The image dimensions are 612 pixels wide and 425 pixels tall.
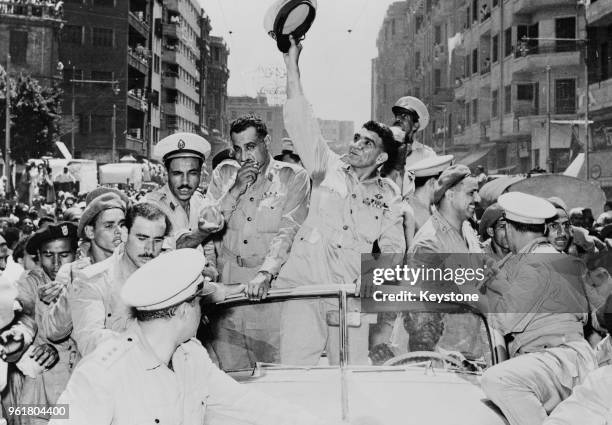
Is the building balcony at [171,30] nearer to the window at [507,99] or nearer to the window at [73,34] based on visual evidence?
the window at [73,34]

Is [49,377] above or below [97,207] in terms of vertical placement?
below

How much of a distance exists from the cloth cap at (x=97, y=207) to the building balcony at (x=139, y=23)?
211ft

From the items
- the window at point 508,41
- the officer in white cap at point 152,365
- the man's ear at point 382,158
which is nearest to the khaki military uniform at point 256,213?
the man's ear at point 382,158

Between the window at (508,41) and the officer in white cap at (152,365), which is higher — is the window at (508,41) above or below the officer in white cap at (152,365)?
above

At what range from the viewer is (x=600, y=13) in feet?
104

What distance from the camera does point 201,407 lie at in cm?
392

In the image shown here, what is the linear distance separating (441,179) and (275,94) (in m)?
7.25

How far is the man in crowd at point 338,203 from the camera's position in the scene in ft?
19.7

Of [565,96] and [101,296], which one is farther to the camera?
[565,96]

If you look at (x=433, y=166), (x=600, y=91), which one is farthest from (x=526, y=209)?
(x=600, y=91)

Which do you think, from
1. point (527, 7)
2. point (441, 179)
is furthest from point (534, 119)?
point (441, 179)

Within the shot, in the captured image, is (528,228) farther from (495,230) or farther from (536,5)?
(536,5)

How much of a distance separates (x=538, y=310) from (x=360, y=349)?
105 cm

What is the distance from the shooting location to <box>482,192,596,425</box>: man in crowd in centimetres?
459
